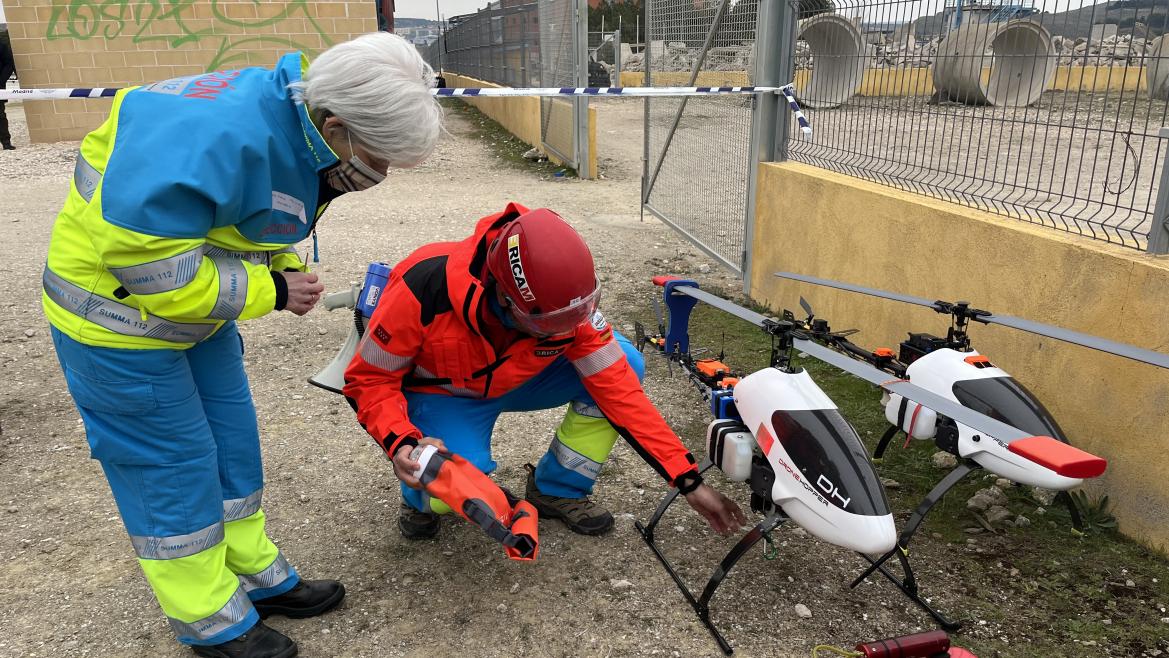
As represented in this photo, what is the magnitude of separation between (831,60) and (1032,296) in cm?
221

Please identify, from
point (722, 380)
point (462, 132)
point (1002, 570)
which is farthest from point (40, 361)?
point (462, 132)

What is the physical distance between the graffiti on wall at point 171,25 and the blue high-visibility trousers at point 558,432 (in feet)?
41.8

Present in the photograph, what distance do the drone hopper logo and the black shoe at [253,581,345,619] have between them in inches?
51.4

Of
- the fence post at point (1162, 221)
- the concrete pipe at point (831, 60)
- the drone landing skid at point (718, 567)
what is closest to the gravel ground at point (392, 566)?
the drone landing skid at point (718, 567)

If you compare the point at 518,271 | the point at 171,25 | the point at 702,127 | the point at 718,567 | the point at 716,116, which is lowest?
the point at 718,567

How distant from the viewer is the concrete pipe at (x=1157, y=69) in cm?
312

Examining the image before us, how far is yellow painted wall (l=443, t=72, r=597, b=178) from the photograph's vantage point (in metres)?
11.4

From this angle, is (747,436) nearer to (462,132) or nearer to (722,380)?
(722,380)

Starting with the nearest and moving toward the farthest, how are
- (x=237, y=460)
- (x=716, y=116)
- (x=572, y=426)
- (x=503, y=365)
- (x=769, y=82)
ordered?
(x=237, y=460) → (x=503, y=365) → (x=572, y=426) → (x=769, y=82) → (x=716, y=116)

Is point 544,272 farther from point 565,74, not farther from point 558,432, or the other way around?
point 565,74

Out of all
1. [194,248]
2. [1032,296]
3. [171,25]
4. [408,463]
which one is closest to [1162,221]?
[1032,296]

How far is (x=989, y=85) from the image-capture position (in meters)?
3.79

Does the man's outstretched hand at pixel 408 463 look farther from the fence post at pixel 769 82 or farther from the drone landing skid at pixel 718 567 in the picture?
the fence post at pixel 769 82

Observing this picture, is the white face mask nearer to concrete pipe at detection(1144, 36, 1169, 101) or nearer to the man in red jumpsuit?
the man in red jumpsuit
